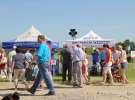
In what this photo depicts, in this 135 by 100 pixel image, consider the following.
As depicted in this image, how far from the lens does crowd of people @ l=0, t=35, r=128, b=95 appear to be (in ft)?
49.1

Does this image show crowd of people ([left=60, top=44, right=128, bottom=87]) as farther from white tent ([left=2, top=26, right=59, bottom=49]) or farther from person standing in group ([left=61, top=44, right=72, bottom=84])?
white tent ([left=2, top=26, right=59, bottom=49])

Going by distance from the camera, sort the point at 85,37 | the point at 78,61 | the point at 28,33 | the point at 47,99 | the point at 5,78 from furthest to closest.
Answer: the point at 85,37
the point at 28,33
the point at 5,78
the point at 78,61
the point at 47,99

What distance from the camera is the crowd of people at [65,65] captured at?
1496 cm

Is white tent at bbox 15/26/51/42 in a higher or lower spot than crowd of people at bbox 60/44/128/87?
higher

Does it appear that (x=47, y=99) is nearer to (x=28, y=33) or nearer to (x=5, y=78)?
(x=5, y=78)

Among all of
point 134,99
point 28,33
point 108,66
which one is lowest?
point 134,99

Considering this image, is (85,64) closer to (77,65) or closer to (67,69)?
(67,69)

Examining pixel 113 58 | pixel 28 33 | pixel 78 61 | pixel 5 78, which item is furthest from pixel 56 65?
pixel 78 61

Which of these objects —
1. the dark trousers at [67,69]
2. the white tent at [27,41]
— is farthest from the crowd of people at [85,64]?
the white tent at [27,41]

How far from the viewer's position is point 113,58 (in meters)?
21.8

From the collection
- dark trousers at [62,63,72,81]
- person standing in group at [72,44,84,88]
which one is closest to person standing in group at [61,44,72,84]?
dark trousers at [62,63,72,81]

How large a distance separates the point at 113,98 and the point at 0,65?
866 cm

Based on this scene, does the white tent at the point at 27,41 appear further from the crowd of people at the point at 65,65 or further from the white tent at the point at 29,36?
the crowd of people at the point at 65,65

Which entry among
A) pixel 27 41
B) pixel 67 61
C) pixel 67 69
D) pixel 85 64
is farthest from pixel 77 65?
pixel 27 41
